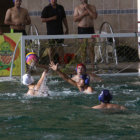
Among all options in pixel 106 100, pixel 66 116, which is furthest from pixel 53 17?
pixel 66 116

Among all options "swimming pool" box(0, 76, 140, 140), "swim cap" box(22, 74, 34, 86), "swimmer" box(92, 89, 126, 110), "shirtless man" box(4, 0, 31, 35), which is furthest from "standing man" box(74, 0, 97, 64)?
"swimmer" box(92, 89, 126, 110)

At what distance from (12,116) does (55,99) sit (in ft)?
5.45

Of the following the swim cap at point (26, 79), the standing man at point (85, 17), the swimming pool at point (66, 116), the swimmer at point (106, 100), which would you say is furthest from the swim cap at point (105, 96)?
the standing man at point (85, 17)

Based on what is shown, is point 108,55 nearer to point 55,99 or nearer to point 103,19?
point 103,19

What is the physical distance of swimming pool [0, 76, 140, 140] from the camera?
5.48 meters

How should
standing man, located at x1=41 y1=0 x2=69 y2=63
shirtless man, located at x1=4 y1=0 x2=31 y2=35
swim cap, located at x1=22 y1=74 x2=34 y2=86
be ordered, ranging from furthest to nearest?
standing man, located at x1=41 y1=0 x2=69 y2=63 → shirtless man, located at x1=4 y1=0 x2=31 y2=35 → swim cap, located at x1=22 y1=74 x2=34 y2=86

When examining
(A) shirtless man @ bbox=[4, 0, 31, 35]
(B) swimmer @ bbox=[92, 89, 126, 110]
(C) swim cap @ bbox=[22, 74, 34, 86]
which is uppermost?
(A) shirtless man @ bbox=[4, 0, 31, 35]

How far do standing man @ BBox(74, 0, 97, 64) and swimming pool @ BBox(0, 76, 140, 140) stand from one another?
8.61 feet

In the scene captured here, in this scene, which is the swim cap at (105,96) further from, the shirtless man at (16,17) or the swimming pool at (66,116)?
the shirtless man at (16,17)

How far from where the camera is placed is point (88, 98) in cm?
809

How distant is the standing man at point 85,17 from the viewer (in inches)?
450

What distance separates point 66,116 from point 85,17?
552 cm

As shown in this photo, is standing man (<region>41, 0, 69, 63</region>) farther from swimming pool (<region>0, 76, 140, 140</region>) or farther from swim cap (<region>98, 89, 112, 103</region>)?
swim cap (<region>98, 89, 112, 103</region>)

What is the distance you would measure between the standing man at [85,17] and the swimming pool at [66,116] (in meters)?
2.62
